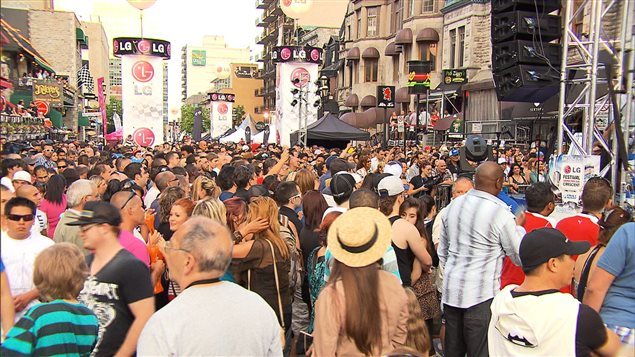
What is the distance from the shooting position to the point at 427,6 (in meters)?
36.7

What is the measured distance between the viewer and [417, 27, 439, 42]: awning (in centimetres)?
3569

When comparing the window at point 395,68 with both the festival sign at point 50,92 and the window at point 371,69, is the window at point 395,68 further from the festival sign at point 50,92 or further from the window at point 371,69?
the festival sign at point 50,92

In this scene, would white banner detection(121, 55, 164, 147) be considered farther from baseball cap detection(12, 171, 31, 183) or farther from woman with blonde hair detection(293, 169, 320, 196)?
woman with blonde hair detection(293, 169, 320, 196)

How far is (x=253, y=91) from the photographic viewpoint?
333 ft

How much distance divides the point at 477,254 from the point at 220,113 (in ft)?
155

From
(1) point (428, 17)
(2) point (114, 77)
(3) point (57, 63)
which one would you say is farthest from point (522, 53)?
(2) point (114, 77)

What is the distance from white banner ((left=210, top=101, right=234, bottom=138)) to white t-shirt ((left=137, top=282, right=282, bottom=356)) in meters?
48.3

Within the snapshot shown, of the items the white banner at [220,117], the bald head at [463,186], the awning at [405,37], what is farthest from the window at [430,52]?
the bald head at [463,186]

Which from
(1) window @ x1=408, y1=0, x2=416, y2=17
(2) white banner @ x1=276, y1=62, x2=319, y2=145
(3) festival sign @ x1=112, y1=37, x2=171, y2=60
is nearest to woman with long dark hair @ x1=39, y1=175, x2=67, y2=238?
(2) white banner @ x1=276, y1=62, x2=319, y2=145

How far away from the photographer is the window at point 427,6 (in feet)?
120

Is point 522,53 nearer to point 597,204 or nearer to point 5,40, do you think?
point 597,204

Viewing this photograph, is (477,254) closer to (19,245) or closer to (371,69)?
(19,245)

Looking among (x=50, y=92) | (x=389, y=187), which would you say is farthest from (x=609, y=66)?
(x=50, y=92)

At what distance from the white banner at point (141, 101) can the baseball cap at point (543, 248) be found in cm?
2308
